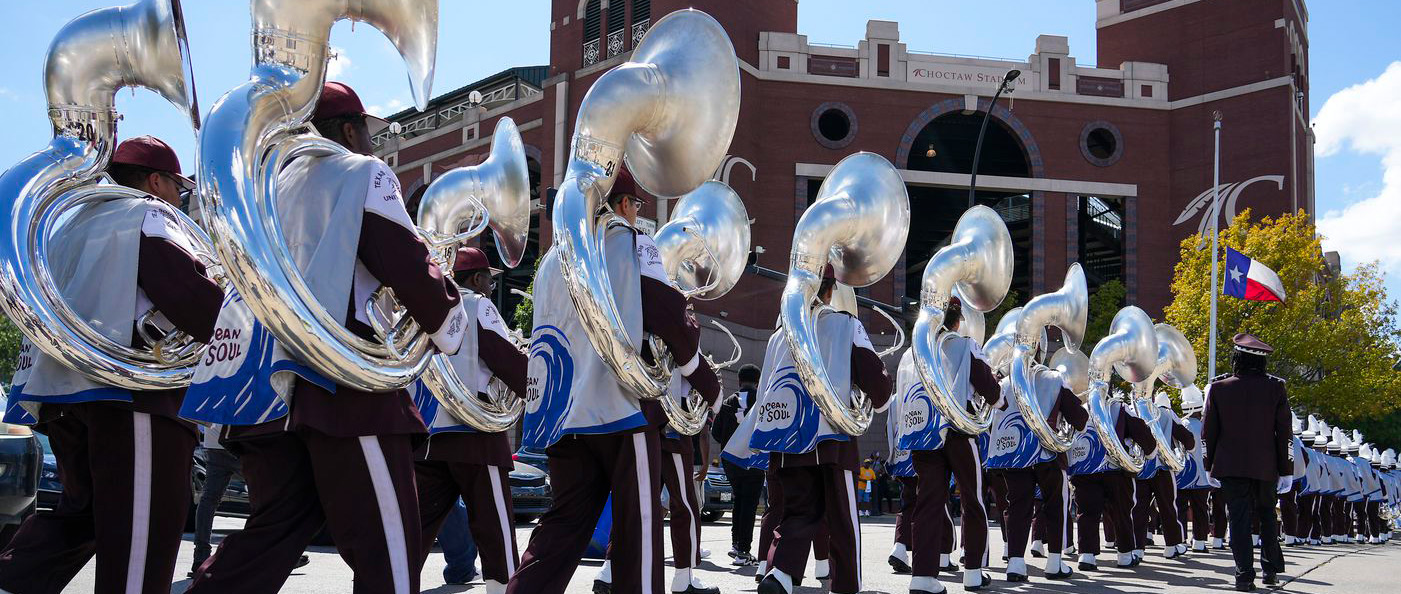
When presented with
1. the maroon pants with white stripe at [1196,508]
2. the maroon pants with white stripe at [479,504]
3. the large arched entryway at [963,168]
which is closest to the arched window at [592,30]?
the large arched entryway at [963,168]

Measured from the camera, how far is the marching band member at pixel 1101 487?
10922 mm

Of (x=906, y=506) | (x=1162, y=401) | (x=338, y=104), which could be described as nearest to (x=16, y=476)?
(x=338, y=104)

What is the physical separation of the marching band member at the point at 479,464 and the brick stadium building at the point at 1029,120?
90.1ft

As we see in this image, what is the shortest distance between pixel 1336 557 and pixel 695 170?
36.3 ft

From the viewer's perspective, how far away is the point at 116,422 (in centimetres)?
446

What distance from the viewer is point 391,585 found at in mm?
3625

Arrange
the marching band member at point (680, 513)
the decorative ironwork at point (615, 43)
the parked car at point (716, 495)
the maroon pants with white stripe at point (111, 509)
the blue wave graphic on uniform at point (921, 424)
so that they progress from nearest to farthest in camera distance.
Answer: the maroon pants with white stripe at point (111, 509) < the marching band member at point (680, 513) < the blue wave graphic on uniform at point (921, 424) < the parked car at point (716, 495) < the decorative ironwork at point (615, 43)

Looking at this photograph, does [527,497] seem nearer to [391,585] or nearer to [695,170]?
[695,170]

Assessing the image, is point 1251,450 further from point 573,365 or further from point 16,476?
point 16,476

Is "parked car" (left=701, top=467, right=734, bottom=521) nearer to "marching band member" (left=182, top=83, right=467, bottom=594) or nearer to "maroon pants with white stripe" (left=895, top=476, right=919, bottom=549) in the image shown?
"maroon pants with white stripe" (left=895, top=476, right=919, bottom=549)

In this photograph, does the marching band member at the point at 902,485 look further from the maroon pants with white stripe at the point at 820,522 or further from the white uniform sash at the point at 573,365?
the white uniform sash at the point at 573,365

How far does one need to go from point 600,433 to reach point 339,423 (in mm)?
1754

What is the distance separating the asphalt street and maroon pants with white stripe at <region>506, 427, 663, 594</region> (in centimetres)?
246

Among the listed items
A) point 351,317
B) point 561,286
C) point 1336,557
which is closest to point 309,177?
point 351,317
